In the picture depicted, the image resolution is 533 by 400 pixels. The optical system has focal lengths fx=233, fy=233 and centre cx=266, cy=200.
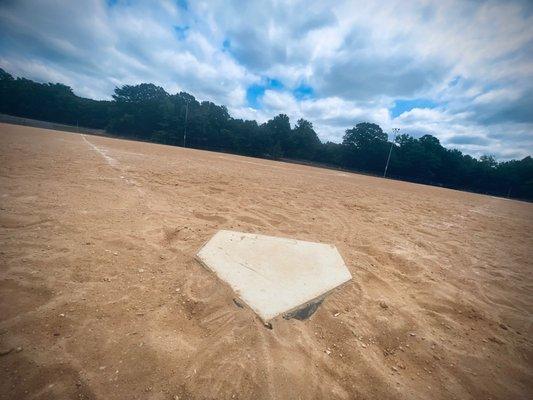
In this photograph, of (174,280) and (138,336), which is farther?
(174,280)

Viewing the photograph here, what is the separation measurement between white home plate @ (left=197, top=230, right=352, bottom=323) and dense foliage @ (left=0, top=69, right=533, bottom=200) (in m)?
43.2

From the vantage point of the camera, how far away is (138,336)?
1528 mm

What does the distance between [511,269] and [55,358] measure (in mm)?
5159

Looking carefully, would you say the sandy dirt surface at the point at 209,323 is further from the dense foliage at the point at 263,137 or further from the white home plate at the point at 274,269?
the dense foliage at the point at 263,137

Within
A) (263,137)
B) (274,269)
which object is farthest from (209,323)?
(263,137)

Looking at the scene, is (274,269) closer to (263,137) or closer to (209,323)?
(209,323)

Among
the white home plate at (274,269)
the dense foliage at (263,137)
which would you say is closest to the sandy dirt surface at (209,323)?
the white home plate at (274,269)

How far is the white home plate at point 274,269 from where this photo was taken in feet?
6.31

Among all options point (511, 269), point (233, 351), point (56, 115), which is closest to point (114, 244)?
point (233, 351)

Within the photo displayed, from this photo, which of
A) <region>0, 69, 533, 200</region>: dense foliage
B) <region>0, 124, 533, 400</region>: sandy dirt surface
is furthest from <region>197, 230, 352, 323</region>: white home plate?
<region>0, 69, 533, 200</region>: dense foliage

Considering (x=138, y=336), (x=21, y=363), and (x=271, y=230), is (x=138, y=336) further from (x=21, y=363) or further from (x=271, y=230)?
(x=271, y=230)

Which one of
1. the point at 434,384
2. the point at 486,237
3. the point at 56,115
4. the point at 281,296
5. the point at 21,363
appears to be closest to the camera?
the point at 21,363

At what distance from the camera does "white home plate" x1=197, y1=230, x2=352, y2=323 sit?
1.92 meters

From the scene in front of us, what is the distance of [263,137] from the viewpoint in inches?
1832
